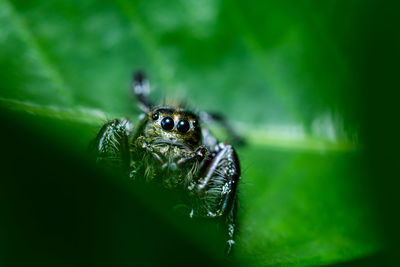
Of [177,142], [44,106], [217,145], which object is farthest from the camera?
[217,145]

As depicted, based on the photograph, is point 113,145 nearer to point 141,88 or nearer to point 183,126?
point 183,126

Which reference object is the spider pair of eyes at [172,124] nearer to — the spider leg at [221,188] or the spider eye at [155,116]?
the spider eye at [155,116]

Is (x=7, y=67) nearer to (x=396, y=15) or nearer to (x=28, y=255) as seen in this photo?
(x=28, y=255)

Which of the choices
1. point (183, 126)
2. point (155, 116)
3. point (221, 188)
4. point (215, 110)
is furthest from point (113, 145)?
point (215, 110)

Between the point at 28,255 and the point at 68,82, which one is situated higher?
the point at 68,82

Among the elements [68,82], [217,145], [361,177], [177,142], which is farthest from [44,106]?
[361,177]
